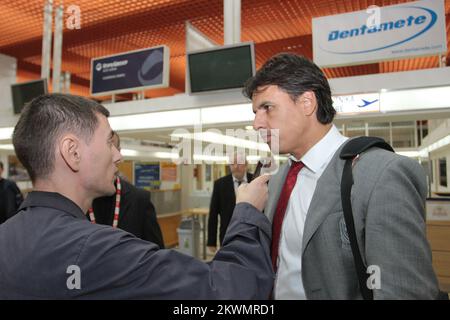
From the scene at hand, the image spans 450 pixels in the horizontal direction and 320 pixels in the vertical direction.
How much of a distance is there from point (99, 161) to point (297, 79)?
0.86 metres

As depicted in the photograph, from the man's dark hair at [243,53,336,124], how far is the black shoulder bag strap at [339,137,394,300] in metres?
0.27

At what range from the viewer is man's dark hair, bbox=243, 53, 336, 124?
1.39 m

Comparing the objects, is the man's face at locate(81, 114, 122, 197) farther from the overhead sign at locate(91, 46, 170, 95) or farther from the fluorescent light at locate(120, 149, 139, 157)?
the fluorescent light at locate(120, 149, 139, 157)

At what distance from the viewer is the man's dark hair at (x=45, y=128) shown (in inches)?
43.3

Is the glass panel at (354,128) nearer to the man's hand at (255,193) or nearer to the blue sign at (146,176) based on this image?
the man's hand at (255,193)

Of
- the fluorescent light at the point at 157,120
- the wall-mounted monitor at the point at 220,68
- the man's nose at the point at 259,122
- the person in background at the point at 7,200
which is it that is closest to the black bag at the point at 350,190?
the man's nose at the point at 259,122

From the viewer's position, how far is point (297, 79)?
4.53 feet

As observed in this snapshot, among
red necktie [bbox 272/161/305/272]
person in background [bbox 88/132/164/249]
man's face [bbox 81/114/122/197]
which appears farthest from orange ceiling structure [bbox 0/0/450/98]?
man's face [bbox 81/114/122/197]

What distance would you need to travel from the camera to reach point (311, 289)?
3.73ft

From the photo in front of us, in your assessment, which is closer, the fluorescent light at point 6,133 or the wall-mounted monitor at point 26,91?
the wall-mounted monitor at point 26,91

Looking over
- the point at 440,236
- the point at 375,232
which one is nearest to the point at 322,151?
the point at 375,232

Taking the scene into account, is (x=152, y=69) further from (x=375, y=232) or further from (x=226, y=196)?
(x=375, y=232)

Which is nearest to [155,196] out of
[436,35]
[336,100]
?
[336,100]
